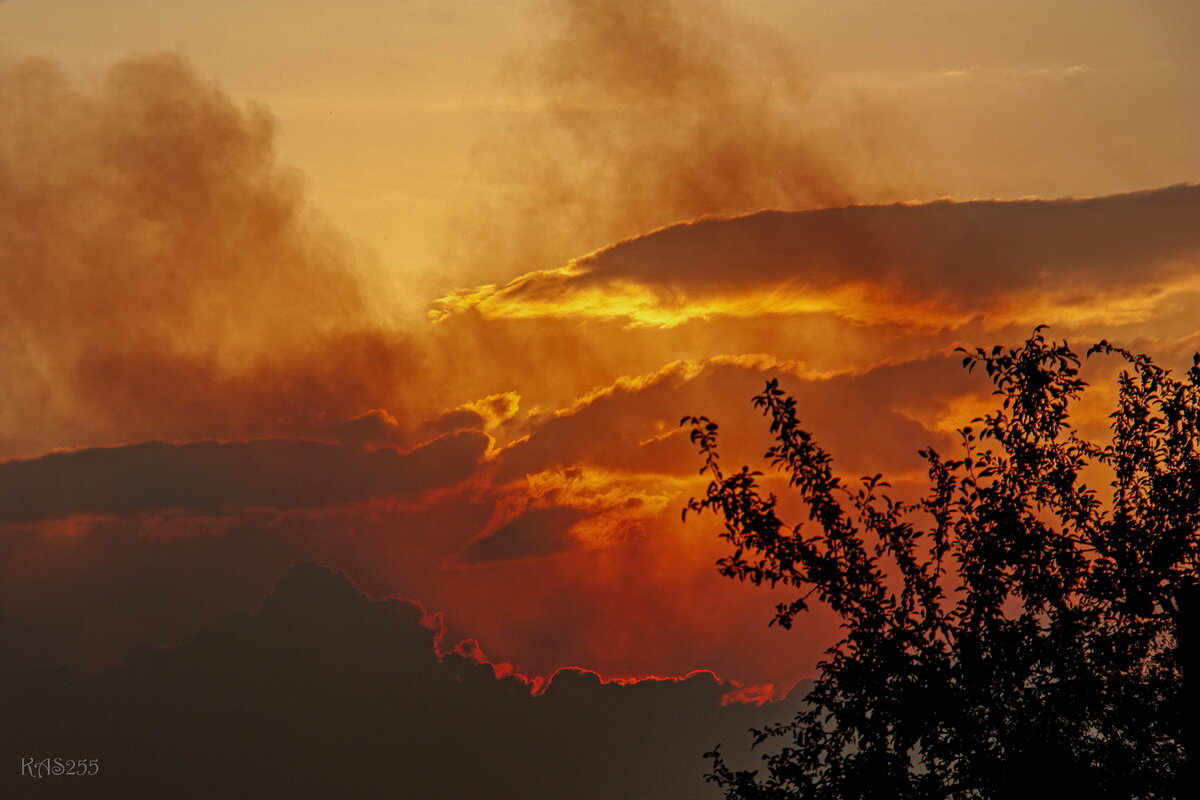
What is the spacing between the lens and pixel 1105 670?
729 inches

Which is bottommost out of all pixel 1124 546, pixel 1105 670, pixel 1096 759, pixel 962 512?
pixel 1096 759

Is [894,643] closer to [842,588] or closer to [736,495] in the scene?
[842,588]

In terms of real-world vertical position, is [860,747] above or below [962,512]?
below

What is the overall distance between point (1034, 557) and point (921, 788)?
4127 millimetres

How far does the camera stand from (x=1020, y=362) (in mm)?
20844

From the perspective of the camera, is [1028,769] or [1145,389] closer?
[1028,769]

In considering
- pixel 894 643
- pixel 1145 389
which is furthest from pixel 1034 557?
pixel 1145 389

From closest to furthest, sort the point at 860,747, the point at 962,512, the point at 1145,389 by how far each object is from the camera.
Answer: the point at 860,747
the point at 962,512
the point at 1145,389

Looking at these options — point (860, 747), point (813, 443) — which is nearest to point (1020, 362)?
point (813, 443)

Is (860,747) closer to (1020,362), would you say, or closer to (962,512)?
(962,512)

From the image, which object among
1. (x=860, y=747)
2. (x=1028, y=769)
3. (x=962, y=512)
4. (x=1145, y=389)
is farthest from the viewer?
(x=1145, y=389)

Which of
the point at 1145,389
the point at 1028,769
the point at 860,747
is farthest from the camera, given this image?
the point at 1145,389

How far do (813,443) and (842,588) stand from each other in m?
2.33

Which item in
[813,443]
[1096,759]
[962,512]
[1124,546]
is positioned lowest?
[1096,759]
